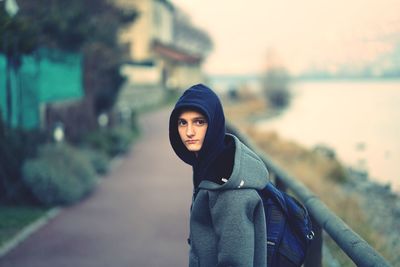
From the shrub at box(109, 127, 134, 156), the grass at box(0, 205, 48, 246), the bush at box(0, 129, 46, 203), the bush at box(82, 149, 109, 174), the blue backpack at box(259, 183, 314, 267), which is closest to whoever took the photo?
the blue backpack at box(259, 183, 314, 267)

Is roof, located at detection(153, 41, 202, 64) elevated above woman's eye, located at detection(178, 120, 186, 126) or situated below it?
above

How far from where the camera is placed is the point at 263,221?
1951mm

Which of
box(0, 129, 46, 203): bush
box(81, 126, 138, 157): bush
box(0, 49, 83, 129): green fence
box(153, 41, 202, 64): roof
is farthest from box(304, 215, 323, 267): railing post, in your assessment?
box(153, 41, 202, 64): roof

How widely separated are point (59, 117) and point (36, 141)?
2.18 m

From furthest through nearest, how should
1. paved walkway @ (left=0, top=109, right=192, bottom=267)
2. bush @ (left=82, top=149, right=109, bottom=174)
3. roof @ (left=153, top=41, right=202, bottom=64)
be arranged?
1. roof @ (left=153, top=41, right=202, bottom=64)
2. bush @ (left=82, top=149, right=109, bottom=174)
3. paved walkway @ (left=0, top=109, right=192, bottom=267)

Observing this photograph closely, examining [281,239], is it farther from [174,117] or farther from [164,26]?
[164,26]

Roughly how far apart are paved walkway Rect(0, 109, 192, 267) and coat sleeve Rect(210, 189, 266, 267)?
323cm

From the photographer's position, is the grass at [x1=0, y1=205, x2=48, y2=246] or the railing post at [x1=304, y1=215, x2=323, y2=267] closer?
the railing post at [x1=304, y1=215, x2=323, y2=267]

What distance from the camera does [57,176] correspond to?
728cm

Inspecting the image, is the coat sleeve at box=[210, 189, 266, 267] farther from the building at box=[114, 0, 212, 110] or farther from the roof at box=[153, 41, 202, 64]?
the roof at box=[153, 41, 202, 64]

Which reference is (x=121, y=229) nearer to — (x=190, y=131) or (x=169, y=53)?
(x=190, y=131)

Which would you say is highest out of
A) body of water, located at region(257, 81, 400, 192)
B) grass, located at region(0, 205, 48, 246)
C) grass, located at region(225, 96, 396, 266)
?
grass, located at region(0, 205, 48, 246)

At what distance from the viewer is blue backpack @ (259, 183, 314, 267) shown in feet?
6.59

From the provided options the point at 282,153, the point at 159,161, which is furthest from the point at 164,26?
the point at 159,161
